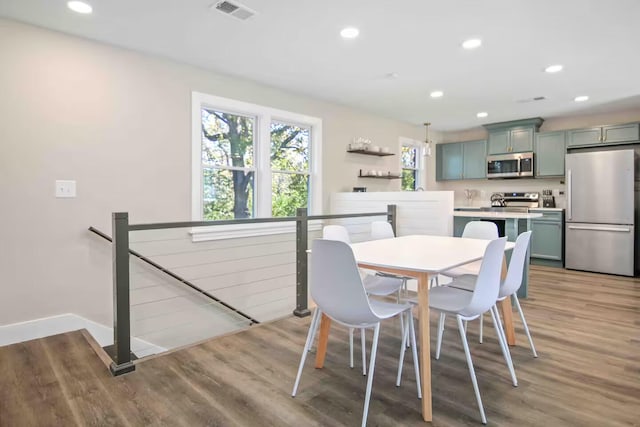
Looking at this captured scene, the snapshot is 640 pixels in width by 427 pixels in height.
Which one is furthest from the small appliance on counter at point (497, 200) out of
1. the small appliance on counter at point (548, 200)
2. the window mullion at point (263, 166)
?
the window mullion at point (263, 166)

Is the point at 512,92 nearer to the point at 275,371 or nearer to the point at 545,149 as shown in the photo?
the point at 545,149

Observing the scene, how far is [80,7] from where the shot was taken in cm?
255

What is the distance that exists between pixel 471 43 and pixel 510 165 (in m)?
3.78

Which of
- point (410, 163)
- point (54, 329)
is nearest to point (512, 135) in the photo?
point (410, 163)

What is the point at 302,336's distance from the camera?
2.86m

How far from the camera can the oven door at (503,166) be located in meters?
6.17

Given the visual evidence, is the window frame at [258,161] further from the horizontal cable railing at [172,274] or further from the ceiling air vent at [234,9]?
the ceiling air vent at [234,9]

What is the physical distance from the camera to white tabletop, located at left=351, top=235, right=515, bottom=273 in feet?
6.28

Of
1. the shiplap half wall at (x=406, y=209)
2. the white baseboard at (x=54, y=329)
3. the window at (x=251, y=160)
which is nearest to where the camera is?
the white baseboard at (x=54, y=329)

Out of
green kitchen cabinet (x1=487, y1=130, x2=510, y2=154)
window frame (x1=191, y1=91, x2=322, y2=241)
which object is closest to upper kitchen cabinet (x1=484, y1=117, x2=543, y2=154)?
green kitchen cabinet (x1=487, y1=130, x2=510, y2=154)

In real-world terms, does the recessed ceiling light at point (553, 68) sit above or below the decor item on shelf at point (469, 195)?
above

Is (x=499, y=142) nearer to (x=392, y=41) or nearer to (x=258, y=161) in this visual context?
(x=392, y=41)

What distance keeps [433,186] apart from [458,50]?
419 centimetres

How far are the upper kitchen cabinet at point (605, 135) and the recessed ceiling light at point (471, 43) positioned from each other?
3547 millimetres
